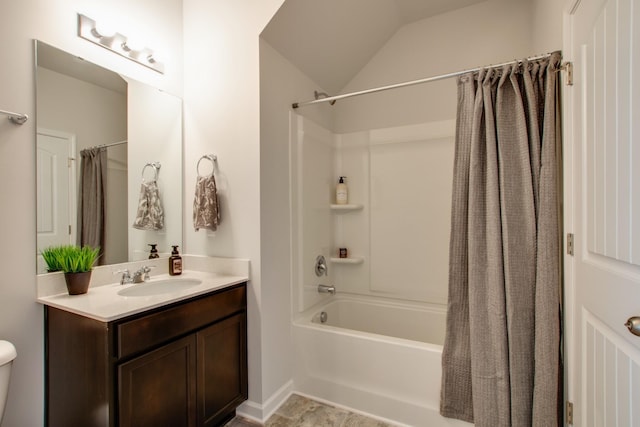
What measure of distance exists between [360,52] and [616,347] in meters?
2.45

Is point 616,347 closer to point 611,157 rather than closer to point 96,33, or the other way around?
point 611,157

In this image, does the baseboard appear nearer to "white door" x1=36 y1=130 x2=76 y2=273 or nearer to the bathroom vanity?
the bathroom vanity

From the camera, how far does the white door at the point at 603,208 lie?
0.83m

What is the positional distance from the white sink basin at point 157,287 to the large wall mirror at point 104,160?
227 mm

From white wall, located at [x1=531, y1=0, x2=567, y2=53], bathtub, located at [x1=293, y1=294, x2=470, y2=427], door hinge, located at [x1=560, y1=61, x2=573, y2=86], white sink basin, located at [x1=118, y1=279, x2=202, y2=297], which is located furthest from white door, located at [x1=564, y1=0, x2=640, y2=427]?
white sink basin, located at [x1=118, y1=279, x2=202, y2=297]

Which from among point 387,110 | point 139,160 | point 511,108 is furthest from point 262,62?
point 511,108

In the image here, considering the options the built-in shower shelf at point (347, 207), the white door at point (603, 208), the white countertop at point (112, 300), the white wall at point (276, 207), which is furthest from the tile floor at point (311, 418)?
the built-in shower shelf at point (347, 207)

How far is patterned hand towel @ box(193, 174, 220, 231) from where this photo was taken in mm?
1910

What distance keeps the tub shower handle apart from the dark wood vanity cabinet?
87cm

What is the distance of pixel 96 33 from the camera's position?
65.5 inches

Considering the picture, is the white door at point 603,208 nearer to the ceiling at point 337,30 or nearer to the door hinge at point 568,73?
the door hinge at point 568,73

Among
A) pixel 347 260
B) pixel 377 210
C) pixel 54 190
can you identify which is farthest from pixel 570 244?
pixel 54 190

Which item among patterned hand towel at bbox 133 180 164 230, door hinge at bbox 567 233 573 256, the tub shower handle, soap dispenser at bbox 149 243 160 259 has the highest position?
patterned hand towel at bbox 133 180 164 230

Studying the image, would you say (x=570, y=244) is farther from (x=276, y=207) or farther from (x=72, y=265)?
(x=72, y=265)
